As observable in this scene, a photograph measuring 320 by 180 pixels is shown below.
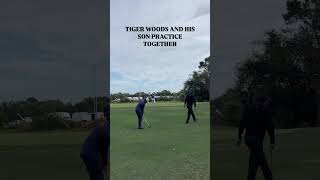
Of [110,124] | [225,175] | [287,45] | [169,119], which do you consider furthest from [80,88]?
[287,45]

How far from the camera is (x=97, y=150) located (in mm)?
6488

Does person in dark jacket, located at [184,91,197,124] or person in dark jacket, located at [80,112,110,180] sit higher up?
person in dark jacket, located at [184,91,197,124]

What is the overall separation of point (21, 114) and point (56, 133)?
43cm

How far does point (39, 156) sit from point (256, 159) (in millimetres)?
2408

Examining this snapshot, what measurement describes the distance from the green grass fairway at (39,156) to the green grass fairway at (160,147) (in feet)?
1.70

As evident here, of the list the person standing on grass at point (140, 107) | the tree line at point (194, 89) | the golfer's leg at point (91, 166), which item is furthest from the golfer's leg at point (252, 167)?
the golfer's leg at point (91, 166)

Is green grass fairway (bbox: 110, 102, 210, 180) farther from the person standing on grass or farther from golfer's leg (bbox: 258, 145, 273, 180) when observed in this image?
golfer's leg (bbox: 258, 145, 273, 180)

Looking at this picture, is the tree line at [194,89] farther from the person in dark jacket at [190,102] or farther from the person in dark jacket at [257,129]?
the person in dark jacket at [257,129]

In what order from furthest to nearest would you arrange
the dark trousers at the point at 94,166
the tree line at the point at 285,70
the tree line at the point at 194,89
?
the tree line at the point at 285,70
the tree line at the point at 194,89
the dark trousers at the point at 94,166

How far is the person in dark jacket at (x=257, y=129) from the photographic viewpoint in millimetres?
6812

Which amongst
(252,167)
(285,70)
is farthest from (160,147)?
(285,70)

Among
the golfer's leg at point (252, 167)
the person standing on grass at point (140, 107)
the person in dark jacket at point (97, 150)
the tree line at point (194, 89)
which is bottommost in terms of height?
the golfer's leg at point (252, 167)

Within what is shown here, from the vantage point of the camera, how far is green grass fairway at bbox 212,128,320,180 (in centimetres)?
688

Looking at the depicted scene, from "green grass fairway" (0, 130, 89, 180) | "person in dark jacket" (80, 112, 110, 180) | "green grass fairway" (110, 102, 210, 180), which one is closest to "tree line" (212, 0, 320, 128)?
"green grass fairway" (110, 102, 210, 180)
